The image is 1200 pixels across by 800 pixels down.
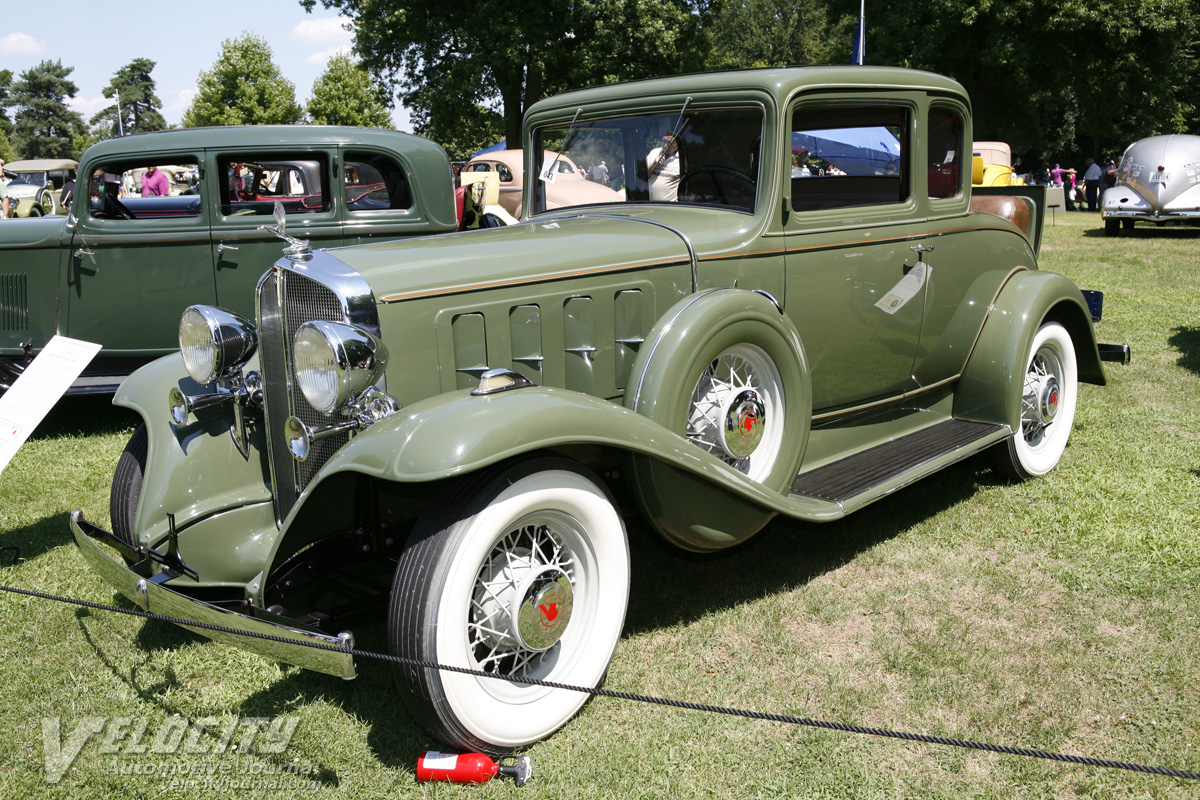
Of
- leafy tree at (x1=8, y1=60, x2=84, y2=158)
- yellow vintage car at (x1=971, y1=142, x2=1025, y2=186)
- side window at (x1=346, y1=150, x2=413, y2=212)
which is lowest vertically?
side window at (x1=346, y1=150, x2=413, y2=212)

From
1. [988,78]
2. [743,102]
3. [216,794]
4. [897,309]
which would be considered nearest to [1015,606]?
[897,309]

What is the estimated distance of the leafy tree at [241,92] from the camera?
1419 inches

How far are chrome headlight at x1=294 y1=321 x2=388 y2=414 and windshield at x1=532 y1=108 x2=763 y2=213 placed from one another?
5.53ft

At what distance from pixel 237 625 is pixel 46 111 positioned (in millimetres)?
102459

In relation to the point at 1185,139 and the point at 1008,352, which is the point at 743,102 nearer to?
the point at 1008,352

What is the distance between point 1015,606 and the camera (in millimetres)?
3469

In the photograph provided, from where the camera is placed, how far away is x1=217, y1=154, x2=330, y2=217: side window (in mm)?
6340

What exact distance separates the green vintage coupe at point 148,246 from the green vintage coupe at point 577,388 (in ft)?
8.97

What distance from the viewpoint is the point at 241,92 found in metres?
36.3

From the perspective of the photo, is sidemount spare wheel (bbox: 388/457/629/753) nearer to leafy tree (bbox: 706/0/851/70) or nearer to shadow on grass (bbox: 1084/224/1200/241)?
shadow on grass (bbox: 1084/224/1200/241)

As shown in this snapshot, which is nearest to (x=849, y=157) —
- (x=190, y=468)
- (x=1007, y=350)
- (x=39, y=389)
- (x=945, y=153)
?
(x=945, y=153)

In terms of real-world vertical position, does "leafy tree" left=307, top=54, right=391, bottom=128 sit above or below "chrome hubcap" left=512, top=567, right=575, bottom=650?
above

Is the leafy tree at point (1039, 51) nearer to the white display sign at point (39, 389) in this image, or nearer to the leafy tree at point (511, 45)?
the leafy tree at point (511, 45)

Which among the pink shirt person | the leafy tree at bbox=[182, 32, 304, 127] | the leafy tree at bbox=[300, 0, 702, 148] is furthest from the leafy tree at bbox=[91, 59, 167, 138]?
the pink shirt person
